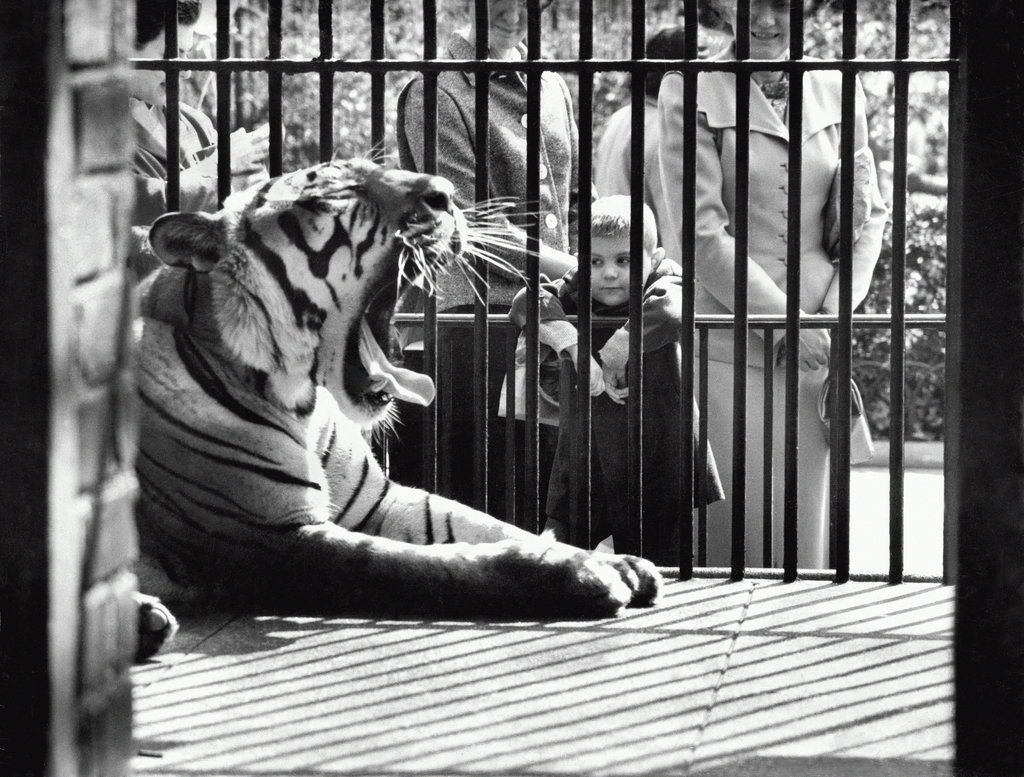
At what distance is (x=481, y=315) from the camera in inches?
180

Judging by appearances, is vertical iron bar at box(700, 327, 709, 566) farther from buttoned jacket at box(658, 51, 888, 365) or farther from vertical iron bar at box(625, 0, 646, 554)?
buttoned jacket at box(658, 51, 888, 365)

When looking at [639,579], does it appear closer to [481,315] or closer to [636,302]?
[636,302]

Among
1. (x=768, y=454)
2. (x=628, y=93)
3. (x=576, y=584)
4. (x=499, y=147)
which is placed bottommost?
(x=576, y=584)

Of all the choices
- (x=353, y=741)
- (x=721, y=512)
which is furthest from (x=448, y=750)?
(x=721, y=512)

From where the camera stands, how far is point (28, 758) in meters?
2.29

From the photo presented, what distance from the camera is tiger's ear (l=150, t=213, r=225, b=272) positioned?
4035 millimetres

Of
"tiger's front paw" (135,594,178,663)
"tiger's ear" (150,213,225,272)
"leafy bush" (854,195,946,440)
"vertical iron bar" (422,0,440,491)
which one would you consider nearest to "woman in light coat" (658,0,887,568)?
"vertical iron bar" (422,0,440,491)

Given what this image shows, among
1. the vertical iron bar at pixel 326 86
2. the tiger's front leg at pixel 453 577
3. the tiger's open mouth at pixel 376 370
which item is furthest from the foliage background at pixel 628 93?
the tiger's front leg at pixel 453 577

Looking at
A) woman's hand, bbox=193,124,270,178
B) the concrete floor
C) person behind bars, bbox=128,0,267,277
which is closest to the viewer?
the concrete floor

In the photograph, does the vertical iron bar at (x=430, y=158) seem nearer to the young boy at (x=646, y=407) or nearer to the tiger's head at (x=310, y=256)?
the tiger's head at (x=310, y=256)

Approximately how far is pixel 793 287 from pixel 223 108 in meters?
1.62

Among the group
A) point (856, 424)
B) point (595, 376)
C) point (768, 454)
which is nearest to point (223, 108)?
point (595, 376)

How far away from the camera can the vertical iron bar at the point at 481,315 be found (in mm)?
4414

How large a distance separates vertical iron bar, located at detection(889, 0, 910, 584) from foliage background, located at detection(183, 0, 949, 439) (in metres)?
6.73
